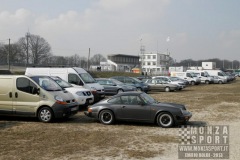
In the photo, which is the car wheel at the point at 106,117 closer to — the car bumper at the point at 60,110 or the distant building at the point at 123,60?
the car bumper at the point at 60,110

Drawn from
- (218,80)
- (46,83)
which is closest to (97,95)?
(46,83)

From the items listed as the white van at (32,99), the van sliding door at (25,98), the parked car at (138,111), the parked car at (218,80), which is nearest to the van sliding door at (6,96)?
the white van at (32,99)

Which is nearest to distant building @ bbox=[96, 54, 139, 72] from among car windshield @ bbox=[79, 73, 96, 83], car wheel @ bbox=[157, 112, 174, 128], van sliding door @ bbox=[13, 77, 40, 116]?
car windshield @ bbox=[79, 73, 96, 83]

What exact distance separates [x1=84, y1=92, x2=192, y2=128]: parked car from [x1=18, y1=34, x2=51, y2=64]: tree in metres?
76.7

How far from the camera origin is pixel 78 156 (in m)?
7.56

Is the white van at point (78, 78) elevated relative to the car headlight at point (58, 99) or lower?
elevated

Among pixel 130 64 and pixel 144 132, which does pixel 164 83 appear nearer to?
pixel 144 132

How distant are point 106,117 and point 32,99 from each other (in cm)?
294

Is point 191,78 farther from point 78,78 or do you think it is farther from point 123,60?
point 123,60

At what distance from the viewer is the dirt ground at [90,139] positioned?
25.4 ft

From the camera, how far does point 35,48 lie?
297 ft

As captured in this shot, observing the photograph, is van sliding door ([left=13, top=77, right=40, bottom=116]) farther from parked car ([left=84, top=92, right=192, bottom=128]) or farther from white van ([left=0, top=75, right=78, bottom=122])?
parked car ([left=84, top=92, right=192, bottom=128])

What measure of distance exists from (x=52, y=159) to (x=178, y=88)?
2601 cm

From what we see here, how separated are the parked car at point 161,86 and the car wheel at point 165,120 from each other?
66.9 ft
